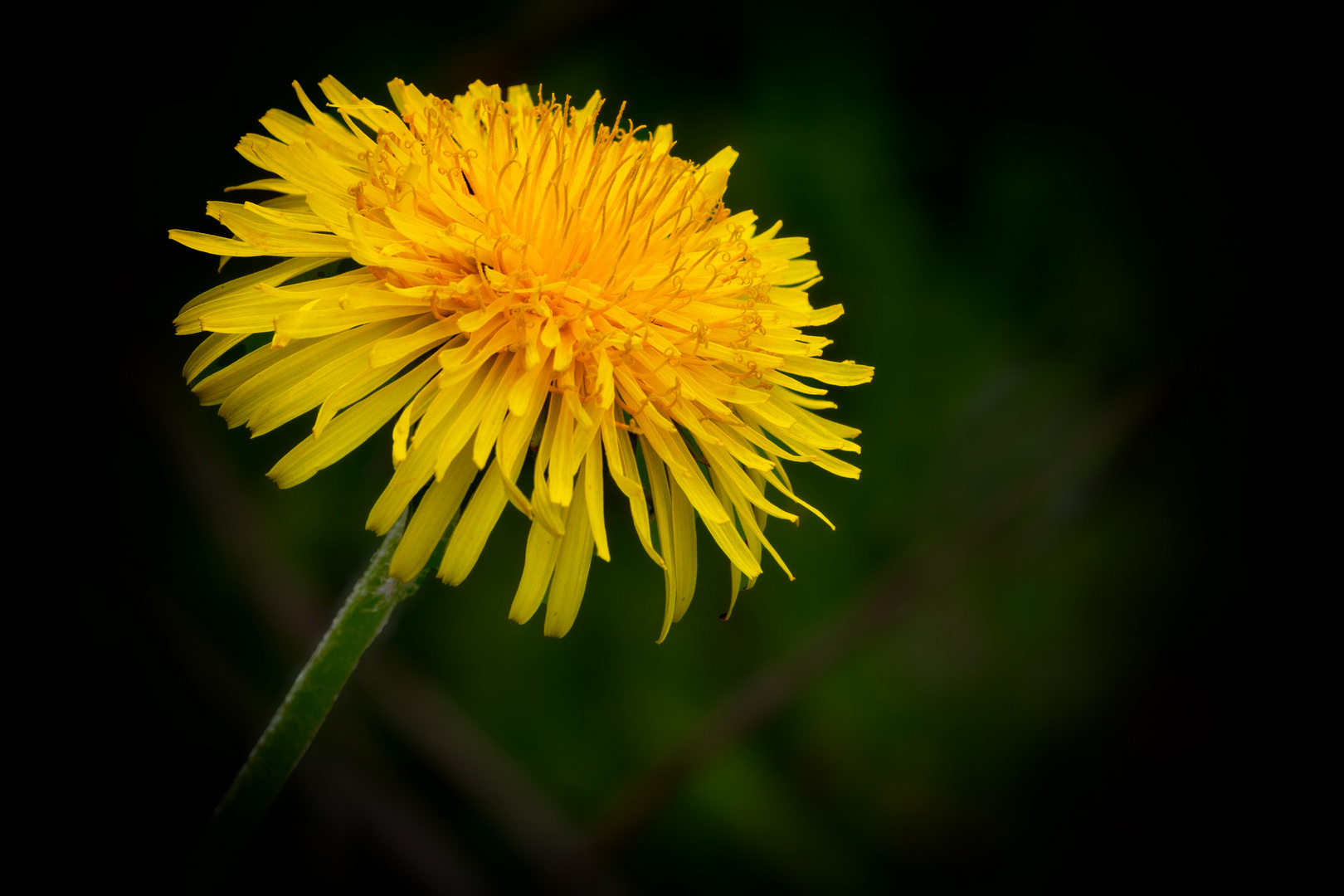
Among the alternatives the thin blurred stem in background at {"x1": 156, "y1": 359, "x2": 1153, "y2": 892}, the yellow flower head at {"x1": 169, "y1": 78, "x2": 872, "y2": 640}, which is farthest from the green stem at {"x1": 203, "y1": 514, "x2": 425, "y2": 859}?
the thin blurred stem in background at {"x1": 156, "y1": 359, "x2": 1153, "y2": 892}

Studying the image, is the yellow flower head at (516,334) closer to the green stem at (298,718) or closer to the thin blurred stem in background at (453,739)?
the green stem at (298,718)

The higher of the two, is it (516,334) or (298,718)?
(516,334)

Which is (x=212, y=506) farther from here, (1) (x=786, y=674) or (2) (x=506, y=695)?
(1) (x=786, y=674)

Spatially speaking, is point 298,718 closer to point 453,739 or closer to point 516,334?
point 516,334

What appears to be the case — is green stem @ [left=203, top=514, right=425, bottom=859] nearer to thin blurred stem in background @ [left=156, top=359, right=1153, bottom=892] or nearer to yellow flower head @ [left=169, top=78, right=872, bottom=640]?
yellow flower head @ [left=169, top=78, right=872, bottom=640]

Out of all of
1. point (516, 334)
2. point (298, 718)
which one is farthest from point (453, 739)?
point (516, 334)

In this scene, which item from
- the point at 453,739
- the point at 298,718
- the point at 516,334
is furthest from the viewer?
the point at 453,739

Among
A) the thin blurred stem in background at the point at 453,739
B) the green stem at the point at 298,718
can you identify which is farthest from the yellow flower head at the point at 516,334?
the thin blurred stem in background at the point at 453,739
